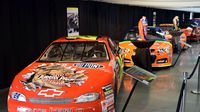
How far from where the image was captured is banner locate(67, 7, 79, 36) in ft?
32.0

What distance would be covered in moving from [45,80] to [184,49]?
35.1 ft

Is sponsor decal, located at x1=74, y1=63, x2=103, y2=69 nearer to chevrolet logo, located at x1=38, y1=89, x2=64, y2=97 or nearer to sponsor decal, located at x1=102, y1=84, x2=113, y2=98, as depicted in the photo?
sponsor decal, located at x1=102, y1=84, x2=113, y2=98

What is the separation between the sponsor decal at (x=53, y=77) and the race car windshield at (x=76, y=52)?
568 millimetres

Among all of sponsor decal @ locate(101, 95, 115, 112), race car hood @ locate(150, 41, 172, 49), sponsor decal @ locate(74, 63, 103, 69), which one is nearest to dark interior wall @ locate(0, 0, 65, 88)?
sponsor decal @ locate(74, 63, 103, 69)

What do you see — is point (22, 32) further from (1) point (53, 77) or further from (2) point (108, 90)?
(2) point (108, 90)

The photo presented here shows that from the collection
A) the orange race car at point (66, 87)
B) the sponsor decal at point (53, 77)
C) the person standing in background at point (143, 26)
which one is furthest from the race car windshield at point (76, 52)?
the person standing in background at point (143, 26)

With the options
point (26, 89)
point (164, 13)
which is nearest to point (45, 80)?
point (26, 89)

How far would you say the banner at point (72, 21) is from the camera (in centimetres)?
977

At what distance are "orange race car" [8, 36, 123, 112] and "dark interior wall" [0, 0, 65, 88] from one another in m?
1.71

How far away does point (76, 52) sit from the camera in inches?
203

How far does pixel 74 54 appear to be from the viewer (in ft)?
16.8

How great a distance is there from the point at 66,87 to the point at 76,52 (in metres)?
1.47

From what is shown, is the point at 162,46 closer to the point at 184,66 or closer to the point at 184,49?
the point at 184,66

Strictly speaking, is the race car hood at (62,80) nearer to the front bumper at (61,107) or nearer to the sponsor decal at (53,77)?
the sponsor decal at (53,77)
